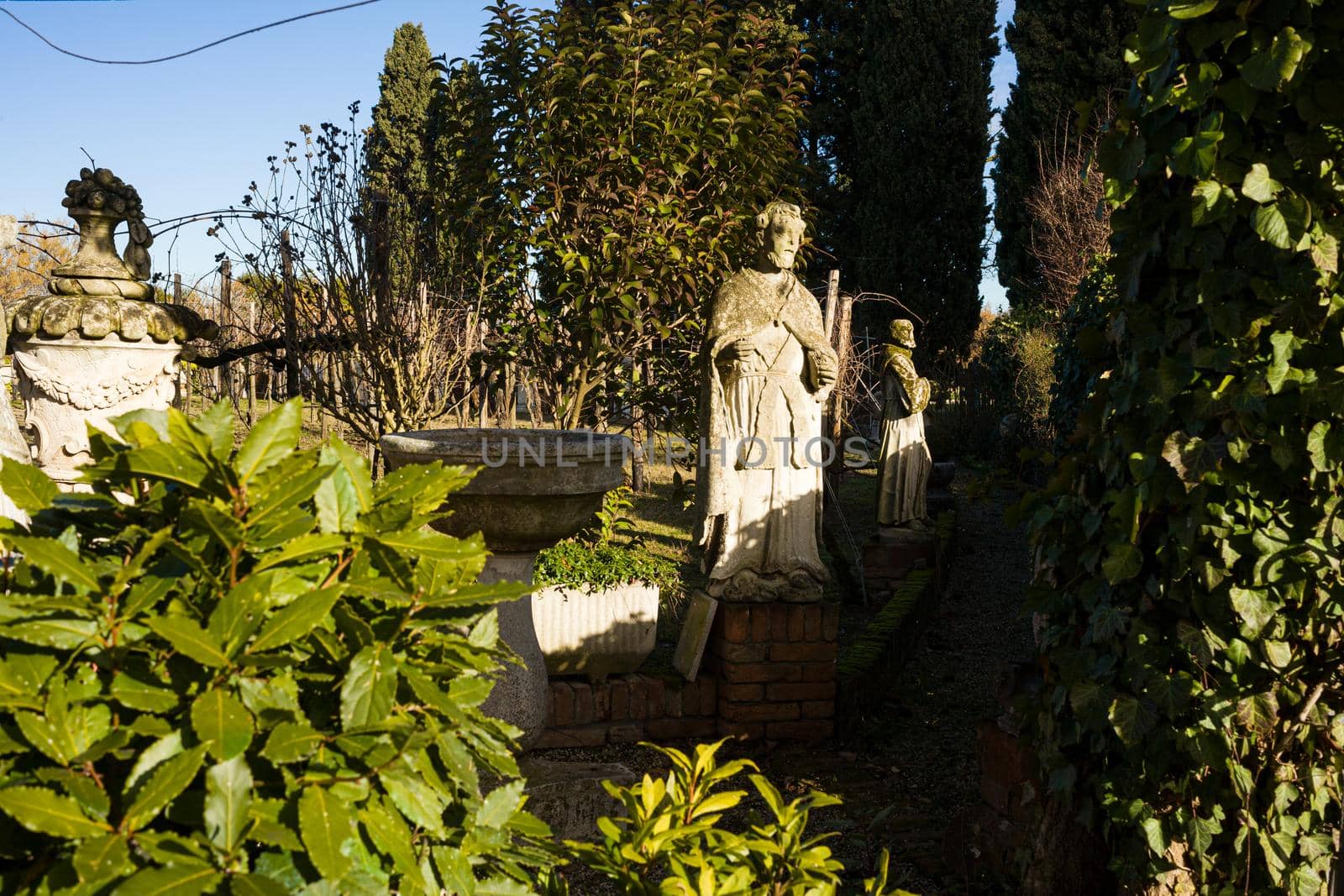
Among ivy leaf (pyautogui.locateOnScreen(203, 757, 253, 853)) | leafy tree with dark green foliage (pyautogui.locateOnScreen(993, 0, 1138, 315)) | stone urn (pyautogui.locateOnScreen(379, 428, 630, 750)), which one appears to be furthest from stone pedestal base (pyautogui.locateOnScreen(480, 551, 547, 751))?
leafy tree with dark green foliage (pyautogui.locateOnScreen(993, 0, 1138, 315))

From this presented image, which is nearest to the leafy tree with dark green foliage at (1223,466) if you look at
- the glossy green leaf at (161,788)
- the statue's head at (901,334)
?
the glossy green leaf at (161,788)

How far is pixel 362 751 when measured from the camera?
125 centimetres

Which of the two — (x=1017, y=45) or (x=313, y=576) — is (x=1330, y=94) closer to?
(x=313, y=576)

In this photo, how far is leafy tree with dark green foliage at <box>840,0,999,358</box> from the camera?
20.0 metres

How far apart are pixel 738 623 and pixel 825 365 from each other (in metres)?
1.38

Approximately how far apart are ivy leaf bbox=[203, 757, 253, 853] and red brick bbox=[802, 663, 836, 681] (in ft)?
13.5

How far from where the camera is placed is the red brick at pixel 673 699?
16.2ft

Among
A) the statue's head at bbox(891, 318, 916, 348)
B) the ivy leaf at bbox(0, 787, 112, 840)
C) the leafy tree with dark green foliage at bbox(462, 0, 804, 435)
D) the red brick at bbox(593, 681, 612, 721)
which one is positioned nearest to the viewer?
the ivy leaf at bbox(0, 787, 112, 840)

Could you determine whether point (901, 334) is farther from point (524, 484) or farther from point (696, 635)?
point (524, 484)

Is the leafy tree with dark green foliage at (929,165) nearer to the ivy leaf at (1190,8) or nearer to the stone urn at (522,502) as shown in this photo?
the stone urn at (522,502)

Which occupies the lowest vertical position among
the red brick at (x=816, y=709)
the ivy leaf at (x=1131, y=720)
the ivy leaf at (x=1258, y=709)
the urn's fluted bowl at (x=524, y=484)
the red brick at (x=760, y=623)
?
the red brick at (x=816, y=709)

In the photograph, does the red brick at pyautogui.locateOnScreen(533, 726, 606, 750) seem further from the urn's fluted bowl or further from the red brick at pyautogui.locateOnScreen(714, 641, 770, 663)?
the urn's fluted bowl

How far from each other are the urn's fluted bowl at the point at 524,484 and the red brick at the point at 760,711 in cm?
165

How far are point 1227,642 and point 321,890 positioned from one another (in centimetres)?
214
